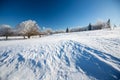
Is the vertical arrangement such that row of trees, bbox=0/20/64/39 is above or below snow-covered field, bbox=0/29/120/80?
above

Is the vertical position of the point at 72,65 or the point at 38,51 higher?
the point at 38,51

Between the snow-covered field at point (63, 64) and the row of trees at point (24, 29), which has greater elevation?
the row of trees at point (24, 29)

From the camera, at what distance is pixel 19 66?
266 inches

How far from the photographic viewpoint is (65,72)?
596cm

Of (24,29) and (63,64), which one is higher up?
(24,29)

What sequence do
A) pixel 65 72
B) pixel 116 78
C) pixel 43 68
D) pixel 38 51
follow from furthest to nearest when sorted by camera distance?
pixel 38 51, pixel 43 68, pixel 65 72, pixel 116 78

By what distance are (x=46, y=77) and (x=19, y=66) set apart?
2086 mm

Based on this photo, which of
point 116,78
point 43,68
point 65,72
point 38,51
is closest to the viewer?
point 116,78

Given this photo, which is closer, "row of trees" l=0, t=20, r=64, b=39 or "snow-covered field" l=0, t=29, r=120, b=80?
"snow-covered field" l=0, t=29, r=120, b=80

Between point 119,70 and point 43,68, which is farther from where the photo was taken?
point 43,68

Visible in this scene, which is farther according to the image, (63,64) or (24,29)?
(24,29)

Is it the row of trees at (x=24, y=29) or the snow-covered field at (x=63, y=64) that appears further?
the row of trees at (x=24, y=29)

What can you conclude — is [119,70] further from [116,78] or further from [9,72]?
[9,72]

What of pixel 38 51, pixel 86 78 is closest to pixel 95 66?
pixel 86 78
